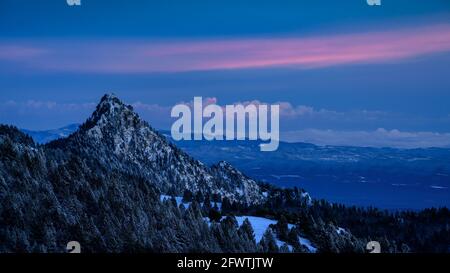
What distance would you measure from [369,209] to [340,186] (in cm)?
904

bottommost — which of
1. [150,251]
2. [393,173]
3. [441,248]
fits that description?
[441,248]

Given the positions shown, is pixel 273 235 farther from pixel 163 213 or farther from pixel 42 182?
pixel 42 182

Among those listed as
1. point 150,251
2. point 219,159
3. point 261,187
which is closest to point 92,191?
point 219,159

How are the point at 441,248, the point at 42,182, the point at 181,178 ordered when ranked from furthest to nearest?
the point at 181,178 < the point at 441,248 < the point at 42,182

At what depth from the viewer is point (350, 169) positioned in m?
32.2

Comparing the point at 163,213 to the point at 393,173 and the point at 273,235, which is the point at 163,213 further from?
the point at 393,173

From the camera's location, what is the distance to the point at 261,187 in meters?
68.0

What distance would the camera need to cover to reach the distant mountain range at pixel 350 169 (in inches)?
1146

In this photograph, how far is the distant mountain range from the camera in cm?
2911
